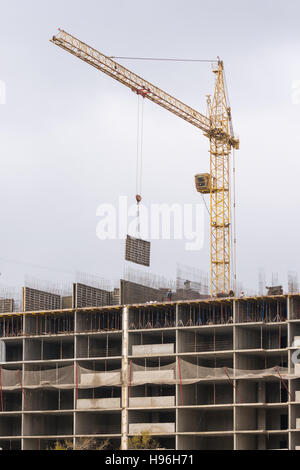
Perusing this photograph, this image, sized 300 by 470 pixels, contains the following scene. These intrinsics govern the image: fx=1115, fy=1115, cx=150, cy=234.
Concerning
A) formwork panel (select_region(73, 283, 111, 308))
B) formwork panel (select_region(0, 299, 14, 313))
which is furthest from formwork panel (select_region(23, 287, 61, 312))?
formwork panel (select_region(73, 283, 111, 308))

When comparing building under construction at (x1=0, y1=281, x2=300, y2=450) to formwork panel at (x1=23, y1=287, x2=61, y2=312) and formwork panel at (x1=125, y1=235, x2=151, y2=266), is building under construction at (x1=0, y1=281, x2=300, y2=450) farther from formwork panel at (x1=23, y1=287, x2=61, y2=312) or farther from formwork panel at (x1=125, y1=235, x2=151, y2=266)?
formwork panel at (x1=125, y1=235, x2=151, y2=266)

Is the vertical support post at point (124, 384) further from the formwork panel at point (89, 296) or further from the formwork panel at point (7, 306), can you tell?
the formwork panel at point (7, 306)

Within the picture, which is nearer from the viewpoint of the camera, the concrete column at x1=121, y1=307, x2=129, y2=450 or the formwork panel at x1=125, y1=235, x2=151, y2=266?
the concrete column at x1=121, y1=307, x2=129, y2=450

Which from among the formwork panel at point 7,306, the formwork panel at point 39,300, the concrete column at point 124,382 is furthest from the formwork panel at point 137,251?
the formwork panel at point 7,306

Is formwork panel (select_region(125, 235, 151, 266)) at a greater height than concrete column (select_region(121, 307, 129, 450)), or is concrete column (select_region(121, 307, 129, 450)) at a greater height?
formwork panel (select_region(125, 235, 151, 266))

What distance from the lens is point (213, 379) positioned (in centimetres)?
10788

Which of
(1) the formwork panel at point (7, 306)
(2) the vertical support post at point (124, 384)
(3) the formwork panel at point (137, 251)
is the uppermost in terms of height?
(3) the formwork panel at point (137, 251)

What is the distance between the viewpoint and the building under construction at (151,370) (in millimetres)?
108375

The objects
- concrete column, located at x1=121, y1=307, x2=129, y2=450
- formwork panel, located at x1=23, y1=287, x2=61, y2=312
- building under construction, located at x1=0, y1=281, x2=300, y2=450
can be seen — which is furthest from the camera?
formwork panel, located at x1=23, y1=287, x2=61, y2=312

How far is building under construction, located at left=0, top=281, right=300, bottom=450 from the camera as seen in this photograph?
108 meters

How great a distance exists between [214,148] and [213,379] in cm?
4407
